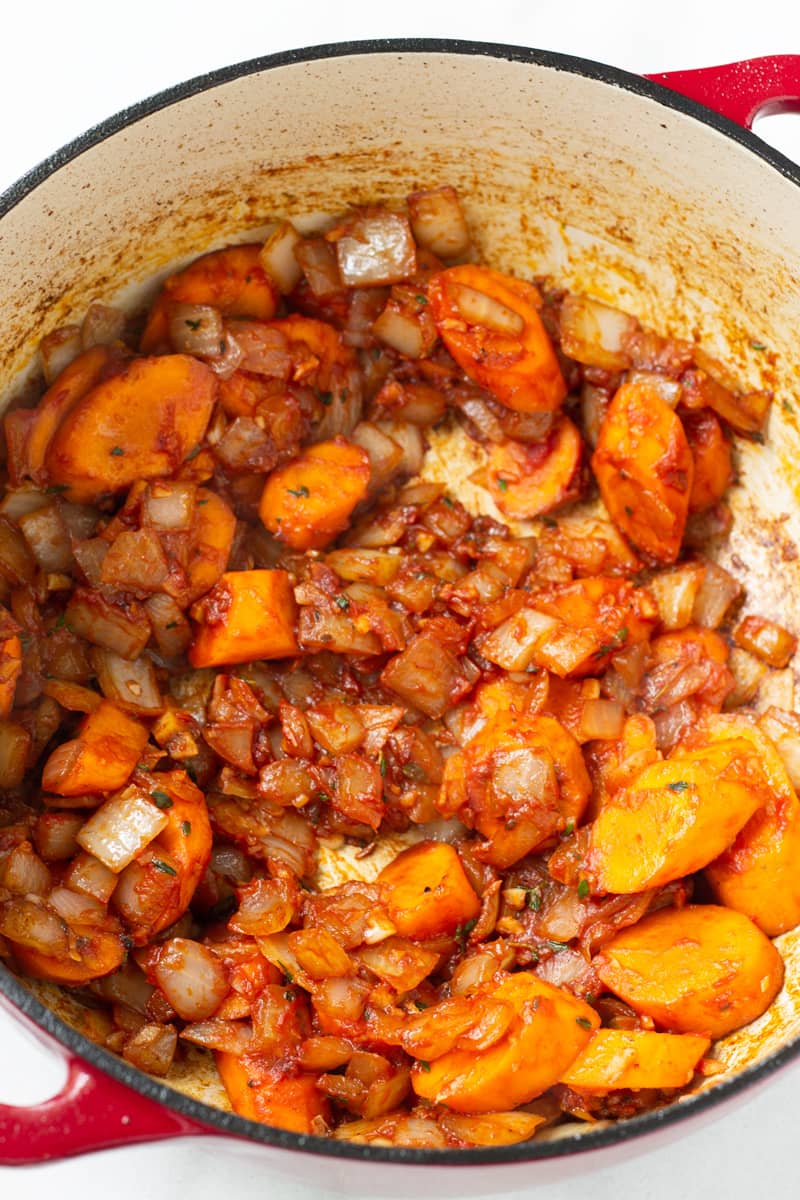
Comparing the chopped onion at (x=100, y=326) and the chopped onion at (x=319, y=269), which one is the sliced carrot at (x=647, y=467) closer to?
the chopped onion at (x=319, y=269)

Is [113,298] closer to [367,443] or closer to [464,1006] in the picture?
[367,443]

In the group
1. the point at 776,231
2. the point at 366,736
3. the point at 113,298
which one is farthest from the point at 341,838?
the point at 776,231

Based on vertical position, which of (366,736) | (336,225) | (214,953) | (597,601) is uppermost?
(336,225)

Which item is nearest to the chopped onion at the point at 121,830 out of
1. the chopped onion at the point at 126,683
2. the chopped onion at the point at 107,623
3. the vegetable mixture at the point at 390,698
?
the vegetable mixture at the point at 390,698

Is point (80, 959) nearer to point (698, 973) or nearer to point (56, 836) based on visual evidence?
point (56, 836)

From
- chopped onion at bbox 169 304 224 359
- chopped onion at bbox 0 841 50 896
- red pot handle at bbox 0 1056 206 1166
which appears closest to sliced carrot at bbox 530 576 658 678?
chopped onion at bbox 169 304 224 359

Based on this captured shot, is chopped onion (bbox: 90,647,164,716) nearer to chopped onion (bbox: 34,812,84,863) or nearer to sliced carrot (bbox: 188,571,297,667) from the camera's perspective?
sliced carrot (bbox: 188,571,297,667)
